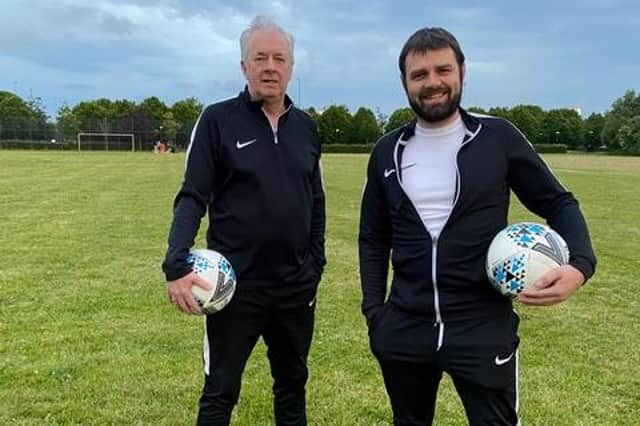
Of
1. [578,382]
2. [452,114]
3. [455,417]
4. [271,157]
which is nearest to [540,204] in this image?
[452,114]

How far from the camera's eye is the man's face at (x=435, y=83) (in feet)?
9.00

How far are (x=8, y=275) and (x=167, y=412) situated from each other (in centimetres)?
548

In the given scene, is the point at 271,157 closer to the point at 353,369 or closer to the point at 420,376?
the point at 420,376

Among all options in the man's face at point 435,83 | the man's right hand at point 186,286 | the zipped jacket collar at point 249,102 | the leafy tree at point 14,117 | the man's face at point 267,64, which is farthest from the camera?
the leafy tree at point 14,117

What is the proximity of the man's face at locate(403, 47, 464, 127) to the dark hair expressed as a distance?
0.02m

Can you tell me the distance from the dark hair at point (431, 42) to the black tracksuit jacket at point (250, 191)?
2.90 feet

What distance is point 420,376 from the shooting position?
296 cm

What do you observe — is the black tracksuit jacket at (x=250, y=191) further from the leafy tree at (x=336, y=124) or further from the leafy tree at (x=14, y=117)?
the leafy tree at (x=336, y=124)

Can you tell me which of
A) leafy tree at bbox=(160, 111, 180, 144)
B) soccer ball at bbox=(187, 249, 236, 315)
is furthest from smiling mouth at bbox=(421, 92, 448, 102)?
leafy tree at bbox=(160, 111, 180, 144)

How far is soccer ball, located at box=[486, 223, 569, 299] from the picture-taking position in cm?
268

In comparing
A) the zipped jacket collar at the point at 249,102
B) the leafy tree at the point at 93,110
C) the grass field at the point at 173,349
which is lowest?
the grass field at the point at 173,349

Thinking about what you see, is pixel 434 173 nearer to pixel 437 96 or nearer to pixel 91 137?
pixel 437 96

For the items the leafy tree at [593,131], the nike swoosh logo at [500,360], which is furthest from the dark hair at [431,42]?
the leafy tree at [593,131]

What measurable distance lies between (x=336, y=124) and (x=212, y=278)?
10637cm
